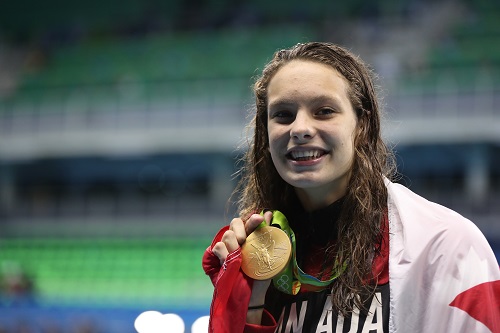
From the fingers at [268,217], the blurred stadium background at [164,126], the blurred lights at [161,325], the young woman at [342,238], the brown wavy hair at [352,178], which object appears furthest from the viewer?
the blurred stadium background at [164,126]

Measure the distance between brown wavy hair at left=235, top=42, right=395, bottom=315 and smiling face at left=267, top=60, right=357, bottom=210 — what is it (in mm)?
32

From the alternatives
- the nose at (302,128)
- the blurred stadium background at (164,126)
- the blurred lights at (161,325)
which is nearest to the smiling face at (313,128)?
the nose at (302,128)

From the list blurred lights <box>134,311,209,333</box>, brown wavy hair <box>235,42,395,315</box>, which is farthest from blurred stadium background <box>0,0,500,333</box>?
brown wavy hair <box>235,42,395,315</box>

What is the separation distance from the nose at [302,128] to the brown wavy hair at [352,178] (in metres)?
0.13

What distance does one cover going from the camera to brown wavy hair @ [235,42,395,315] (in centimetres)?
158

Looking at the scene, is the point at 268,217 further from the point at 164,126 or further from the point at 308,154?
the point at 164,126

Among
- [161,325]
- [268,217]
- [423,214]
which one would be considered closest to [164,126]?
[161,325]

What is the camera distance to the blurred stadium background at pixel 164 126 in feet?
38.7

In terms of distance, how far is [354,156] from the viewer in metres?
1.71

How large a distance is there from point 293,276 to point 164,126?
39.3 ft

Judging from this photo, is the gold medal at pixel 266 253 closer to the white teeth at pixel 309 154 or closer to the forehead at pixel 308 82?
the white teeth at pixel 309 154

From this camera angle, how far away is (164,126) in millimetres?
13516

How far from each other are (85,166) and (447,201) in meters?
6.87

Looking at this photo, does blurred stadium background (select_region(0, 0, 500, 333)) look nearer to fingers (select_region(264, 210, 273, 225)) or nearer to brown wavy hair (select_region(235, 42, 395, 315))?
brown wavy hair (select_region(235, 42, 395, 315))
